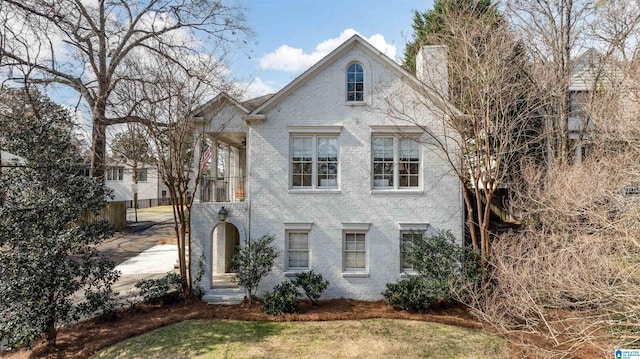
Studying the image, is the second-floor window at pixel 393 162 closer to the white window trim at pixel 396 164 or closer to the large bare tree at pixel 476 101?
the white window trim at pixel 396 164

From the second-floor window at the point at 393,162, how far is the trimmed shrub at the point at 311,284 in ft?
14.1

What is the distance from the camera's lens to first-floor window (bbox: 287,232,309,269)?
12.2 meters

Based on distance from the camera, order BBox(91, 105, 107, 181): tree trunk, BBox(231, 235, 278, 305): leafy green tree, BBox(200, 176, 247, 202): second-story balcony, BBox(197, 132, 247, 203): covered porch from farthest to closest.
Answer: BBox(91, 105, 107, 181): tree trunk, BBox(197, 132, 247, 203): covered porch, BBox(200, 176, 247, 202): second-story balcony, BBox(231, 235, 278, 305): leafy green tree

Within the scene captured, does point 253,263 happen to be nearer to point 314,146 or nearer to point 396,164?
point 314,146

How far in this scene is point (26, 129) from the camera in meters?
8.54

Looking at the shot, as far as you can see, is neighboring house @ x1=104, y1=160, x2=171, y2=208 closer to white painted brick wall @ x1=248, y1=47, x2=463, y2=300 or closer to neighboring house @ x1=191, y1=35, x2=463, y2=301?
neighboring house @ x1=191, y1=35, x2=463, y2=301

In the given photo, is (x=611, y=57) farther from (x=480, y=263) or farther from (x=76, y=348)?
(x=76, y=348)

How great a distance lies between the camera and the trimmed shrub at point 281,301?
1049cm

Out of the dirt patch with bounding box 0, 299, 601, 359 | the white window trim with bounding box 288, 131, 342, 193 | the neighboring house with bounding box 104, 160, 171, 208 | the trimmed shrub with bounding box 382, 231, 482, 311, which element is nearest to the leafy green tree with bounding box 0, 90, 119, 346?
the dirt patch with bounding box 0, 299, 601, 359

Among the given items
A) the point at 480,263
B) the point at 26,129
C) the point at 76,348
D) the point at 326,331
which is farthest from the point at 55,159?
the point at 480,263

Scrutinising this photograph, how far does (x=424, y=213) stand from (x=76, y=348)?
39.8 feet

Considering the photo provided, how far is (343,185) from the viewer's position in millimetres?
12172

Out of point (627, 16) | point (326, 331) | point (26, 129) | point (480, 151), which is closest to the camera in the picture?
point (26, 129)

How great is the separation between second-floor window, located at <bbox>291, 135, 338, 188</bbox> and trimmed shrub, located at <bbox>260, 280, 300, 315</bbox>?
406 centimetres
